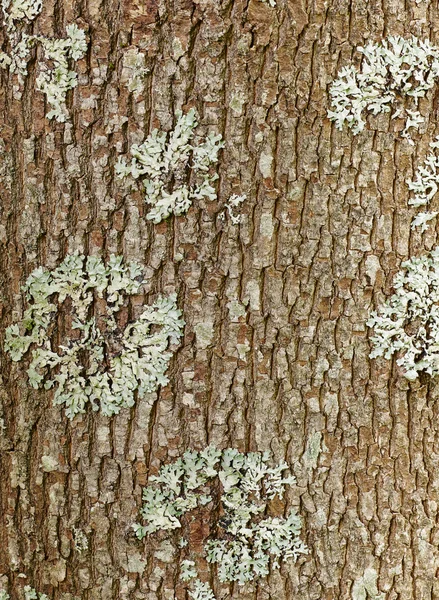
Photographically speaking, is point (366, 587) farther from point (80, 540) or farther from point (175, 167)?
point (175, 167)

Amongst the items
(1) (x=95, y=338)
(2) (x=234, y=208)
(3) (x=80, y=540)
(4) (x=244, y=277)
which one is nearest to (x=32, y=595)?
(3) (x=80, y=540)

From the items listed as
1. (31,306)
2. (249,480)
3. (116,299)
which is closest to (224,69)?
(116,299)

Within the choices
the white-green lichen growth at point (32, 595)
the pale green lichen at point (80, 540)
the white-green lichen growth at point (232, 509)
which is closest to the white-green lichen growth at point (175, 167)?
the white-green lichen growth at point (232, 509)

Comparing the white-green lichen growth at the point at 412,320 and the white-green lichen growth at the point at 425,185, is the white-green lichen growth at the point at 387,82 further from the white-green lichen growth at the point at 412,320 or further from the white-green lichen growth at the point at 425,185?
the white-green lichen growth at the point at 412,320

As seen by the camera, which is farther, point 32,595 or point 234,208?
point 32,595

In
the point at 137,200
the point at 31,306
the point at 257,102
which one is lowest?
the point at 31,306

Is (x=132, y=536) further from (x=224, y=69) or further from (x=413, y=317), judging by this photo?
(x=224, y=69)

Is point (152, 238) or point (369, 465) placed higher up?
point (152, 238)
